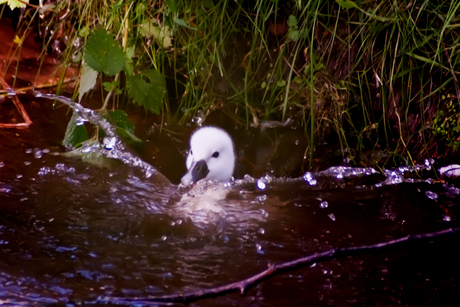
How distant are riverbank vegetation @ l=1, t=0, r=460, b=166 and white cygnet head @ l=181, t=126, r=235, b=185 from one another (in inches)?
5.9

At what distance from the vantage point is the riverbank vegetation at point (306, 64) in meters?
2.44

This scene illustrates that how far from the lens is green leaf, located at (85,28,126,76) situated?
7.77ft

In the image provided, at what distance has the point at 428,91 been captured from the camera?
2.56m

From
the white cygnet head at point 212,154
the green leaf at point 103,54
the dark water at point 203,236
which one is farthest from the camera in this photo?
the white cygnet head at point 212,154

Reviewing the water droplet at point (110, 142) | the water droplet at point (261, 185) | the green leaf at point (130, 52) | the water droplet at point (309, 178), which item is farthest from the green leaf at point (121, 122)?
the water droplet at point (309, 178)

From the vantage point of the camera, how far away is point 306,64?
2.63 meters

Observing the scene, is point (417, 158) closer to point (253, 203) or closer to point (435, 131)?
point (435, 131)

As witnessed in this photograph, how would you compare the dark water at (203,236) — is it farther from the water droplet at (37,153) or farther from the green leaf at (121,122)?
the green leaf at (121,122)

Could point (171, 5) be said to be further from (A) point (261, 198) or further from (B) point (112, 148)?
(A) point (261, 198)

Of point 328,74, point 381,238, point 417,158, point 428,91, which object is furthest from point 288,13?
point 381,238

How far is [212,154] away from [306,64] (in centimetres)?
68

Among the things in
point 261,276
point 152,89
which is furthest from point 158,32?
point 261,276

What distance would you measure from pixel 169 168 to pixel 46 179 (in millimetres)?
719

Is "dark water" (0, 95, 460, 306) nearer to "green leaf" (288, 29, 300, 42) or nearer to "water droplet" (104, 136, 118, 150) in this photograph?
"water droplet" (104, 136, 118, 150)
